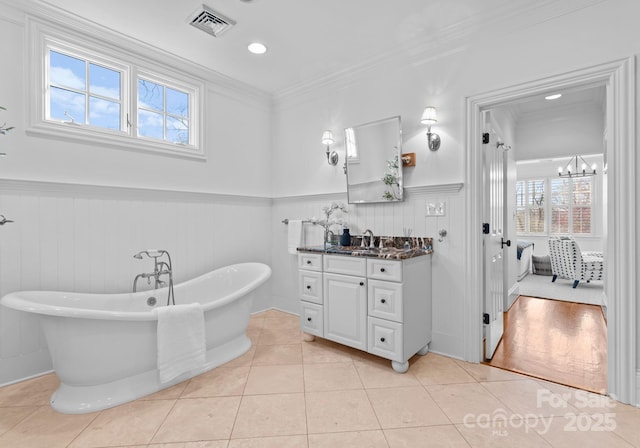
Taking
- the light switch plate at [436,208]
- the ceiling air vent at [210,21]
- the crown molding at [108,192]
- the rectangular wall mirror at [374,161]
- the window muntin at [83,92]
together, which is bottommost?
the light switch plate at [436,208]

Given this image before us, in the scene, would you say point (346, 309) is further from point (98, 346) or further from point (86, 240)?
point (86, 240)

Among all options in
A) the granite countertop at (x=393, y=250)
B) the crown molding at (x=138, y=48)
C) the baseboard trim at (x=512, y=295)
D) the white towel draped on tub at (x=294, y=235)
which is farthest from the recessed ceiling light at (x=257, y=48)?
the baseboard trim at (x=512, y=295)

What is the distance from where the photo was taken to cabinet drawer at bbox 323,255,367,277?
8.20ft

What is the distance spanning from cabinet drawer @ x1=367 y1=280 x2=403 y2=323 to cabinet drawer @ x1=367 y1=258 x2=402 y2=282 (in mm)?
42

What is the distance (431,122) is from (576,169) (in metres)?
6.25

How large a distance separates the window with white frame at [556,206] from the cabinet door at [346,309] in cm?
676

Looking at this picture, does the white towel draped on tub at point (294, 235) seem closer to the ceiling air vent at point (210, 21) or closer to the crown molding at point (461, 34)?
the crown molding at point (461, 34)

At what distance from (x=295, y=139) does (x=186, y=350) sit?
2.53m

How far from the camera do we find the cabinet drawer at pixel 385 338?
229cm

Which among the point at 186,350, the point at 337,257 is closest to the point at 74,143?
the point at 186,350

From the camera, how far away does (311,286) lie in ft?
9.34

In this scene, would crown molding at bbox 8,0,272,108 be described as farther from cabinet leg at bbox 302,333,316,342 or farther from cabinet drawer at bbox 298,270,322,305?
cabinet leg at bbox 302,333,316,342

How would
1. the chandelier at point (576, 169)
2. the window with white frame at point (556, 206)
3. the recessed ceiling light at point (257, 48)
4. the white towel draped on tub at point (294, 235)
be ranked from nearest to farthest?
1. the recessed ceiling light at point (257, 48)
2. the white towel draped on tub at point (294, 235)
3. the chandelier at point (576, 169)
4. the window with white frame at point (556, 206)

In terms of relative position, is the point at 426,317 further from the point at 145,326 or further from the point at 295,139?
the point at 295,139
